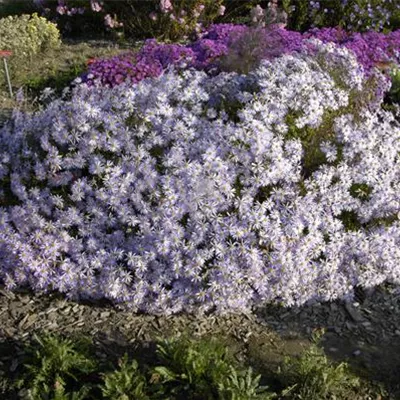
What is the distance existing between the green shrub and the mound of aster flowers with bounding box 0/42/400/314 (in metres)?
4.19

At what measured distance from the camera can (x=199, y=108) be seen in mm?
4109

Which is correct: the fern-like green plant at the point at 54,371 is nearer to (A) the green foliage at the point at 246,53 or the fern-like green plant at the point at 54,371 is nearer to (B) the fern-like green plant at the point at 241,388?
(B) the fern-like green plant at the point at 241,388

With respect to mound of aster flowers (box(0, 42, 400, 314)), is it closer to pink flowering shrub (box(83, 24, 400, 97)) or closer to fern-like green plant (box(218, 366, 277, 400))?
fern-like green plant (box(218, 366, 277, 400))

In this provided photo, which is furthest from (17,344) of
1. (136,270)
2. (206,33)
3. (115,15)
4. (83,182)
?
(115,15)

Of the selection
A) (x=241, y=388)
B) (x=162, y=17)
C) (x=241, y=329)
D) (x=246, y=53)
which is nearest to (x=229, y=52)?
(x=246, y=53)

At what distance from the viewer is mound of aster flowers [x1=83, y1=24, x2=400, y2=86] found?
232 inches

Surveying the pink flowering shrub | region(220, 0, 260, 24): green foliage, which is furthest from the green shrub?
region(220, 0, 260, 24): green foliage

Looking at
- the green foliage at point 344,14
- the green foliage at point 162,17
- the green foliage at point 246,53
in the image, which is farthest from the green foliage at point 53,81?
the green foliage at point 344,14

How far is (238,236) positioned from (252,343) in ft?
2.17

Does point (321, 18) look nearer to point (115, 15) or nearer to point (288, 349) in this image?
point (115, 15)

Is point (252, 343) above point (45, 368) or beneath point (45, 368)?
beneath

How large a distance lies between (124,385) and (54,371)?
399 mm

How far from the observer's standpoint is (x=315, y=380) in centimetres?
323

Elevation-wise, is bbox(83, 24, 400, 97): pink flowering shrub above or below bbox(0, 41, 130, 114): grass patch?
above
